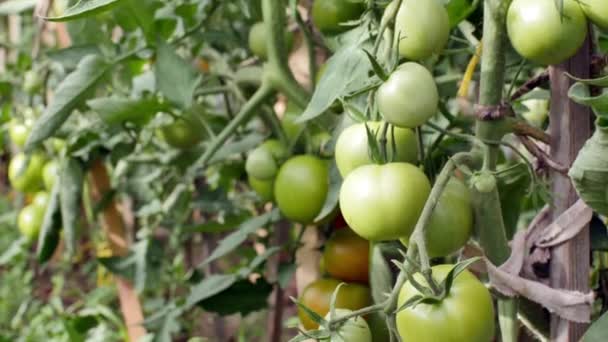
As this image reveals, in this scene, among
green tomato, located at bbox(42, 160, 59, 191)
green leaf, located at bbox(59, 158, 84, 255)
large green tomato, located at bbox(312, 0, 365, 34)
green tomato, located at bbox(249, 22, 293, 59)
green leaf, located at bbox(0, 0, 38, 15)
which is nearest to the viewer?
large green tomato, located at bbox(312, 0, 365, 34)

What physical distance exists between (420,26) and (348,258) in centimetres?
31

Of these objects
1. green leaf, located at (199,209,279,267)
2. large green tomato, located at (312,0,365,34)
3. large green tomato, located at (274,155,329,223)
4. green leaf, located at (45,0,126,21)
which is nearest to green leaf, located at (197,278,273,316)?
green leaf, located at (199,209,279,267)

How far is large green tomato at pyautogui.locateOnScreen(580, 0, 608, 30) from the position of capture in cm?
39

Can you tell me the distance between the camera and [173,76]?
0.79 meters

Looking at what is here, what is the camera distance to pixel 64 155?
1.02 m

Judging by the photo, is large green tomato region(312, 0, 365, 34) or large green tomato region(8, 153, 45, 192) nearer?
large green tomato region(312, 0, 365, 34)

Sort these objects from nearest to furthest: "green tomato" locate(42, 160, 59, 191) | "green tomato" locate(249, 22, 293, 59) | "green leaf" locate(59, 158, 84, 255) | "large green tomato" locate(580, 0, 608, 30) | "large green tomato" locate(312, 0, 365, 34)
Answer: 1. "large green tomato" locate(580, 0, 608, 30)
2. "large green tomato" locate(312, 0, 365, 34)
3. "green tomato" locate(249, 22, 293, 59)
4. "green leaf" locate(59, 158, 84, 255)
5. "green tomato" locate(42, 160, 59, 191)

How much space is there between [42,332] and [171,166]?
70 centimetres

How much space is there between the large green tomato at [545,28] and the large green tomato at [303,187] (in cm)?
30

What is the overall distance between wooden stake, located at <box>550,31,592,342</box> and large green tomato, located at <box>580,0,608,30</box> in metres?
0.07

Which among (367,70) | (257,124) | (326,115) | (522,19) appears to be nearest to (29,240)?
(257,124)

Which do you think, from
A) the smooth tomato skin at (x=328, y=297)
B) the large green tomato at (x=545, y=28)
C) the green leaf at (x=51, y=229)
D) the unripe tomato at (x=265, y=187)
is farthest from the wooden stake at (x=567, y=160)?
the green leaf at (x=51, y=229)

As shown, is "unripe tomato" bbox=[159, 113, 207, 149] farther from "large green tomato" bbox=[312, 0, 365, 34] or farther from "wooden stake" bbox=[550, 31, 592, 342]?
"wooden stake" bbox=[550, 31, 592, 342]

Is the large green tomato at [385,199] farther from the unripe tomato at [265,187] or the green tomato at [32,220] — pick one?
the green tomato at [32,220]
